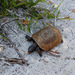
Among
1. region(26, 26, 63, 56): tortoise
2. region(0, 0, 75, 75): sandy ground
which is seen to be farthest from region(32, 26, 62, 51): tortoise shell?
region(0, 0, 75, 75): sandy ground

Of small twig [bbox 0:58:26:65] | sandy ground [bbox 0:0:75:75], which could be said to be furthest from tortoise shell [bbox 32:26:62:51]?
small twig [bbox 0:58:26:65]

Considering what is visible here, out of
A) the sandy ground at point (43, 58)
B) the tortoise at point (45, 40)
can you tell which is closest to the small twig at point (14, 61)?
the sandy ground at point (43, 58)

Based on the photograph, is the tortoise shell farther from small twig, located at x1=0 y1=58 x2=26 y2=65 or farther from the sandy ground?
Result: small twig, located at x1=0 y1=58 x2=26 y2=65

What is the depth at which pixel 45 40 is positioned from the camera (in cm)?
210

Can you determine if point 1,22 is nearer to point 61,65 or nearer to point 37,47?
point 37,47

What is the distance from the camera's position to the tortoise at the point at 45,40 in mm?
2102

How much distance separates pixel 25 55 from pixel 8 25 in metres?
0.77

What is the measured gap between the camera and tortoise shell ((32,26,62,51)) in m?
2.10

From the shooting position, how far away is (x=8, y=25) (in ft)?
8.02

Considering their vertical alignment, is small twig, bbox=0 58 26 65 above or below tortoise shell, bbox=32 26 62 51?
below

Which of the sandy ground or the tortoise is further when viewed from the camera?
the tortoise

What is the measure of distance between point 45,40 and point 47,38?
5 cm

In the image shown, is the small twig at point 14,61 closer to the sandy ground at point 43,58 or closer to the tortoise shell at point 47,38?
the sandy ground at point 43,58

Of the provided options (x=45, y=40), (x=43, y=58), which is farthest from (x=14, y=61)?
(x=45, y=40)
